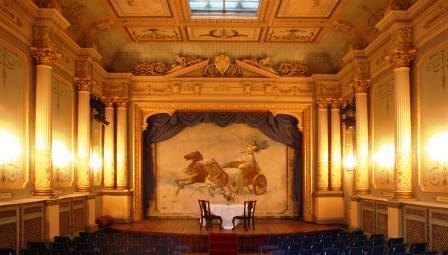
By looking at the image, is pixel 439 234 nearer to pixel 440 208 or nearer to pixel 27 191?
pixel 440 208

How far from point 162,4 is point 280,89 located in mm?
5913

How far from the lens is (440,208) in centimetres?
970

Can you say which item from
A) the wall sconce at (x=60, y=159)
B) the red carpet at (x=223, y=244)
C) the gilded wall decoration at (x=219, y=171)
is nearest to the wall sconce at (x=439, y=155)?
the red carpet at (x=223, y=244)

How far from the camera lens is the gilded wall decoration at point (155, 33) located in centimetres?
1667

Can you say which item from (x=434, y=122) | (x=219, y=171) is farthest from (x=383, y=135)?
(x=219, y=171)

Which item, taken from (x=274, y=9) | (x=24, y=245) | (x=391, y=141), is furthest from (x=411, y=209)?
(x=24, y=245)

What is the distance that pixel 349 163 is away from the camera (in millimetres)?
17125

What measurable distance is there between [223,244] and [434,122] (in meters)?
6.34

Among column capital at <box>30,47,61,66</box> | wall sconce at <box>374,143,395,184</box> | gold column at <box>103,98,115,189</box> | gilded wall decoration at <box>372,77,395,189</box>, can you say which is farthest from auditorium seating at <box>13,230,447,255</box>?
gold column at <box>103,98,115,189</box>

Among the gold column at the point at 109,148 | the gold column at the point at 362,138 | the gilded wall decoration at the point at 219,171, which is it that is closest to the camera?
the gold column at the point at 362,138

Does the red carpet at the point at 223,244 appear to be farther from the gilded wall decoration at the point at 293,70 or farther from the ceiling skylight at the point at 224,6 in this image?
the gilded wall decoration at the point at 293,70

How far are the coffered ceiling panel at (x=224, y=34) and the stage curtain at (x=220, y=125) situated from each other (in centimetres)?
265

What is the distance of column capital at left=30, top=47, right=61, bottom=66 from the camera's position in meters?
11.7

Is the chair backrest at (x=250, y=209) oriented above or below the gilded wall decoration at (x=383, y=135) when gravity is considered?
below
